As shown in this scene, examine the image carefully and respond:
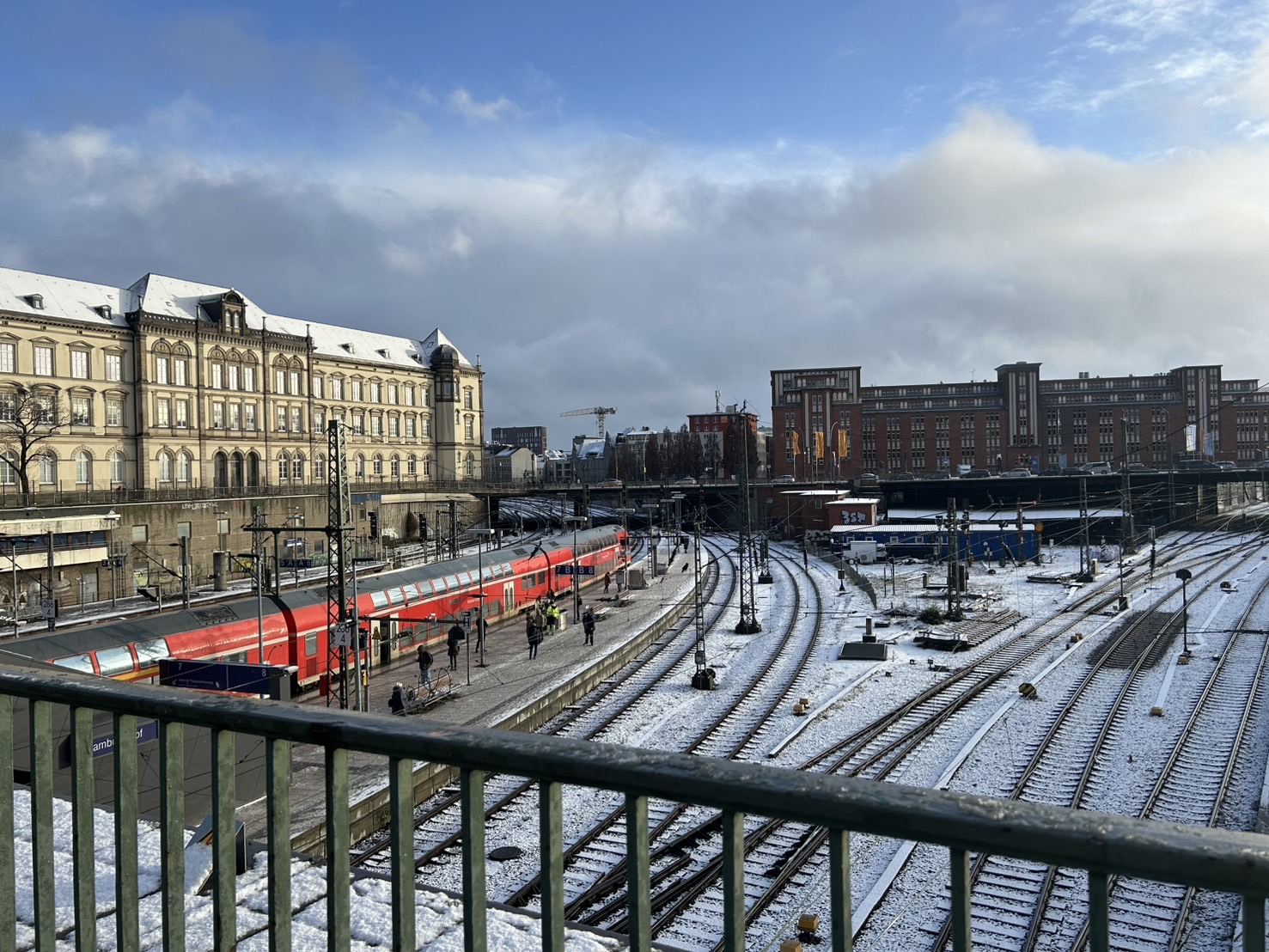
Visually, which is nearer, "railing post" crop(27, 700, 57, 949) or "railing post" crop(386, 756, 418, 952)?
"railing post" crop(386, 756, 418, 952)

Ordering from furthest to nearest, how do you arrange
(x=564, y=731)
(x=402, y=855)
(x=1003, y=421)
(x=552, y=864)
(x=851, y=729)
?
(x=1003, y=421) → (x=564, y=731) → (x=851, y=729) → (x=402, y=855) → (x=552, y=864)

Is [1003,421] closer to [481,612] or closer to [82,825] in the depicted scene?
[481,612]

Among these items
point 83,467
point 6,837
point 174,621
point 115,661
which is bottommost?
point 115,661

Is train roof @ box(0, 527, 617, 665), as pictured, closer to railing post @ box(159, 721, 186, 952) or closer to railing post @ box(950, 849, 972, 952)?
railing post @ box(159, 721, 186, 952)

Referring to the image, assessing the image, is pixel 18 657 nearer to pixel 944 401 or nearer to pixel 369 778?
pixel 369 778

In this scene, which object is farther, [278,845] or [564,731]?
[564,731]

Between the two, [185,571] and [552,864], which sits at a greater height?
[552,864]

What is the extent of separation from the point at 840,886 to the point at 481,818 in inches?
29.8

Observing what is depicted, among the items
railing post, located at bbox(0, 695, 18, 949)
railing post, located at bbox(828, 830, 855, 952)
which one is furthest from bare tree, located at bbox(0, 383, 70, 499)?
railing post, located at bbox(828, 830, 855, 952)

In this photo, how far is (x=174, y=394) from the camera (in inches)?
1859

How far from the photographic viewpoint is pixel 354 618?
59.9ft

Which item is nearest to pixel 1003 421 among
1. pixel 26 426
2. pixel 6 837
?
pixel 26 426

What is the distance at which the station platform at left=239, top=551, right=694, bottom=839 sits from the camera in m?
14.3

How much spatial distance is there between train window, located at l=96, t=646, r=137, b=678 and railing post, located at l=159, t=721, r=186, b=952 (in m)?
16.5
